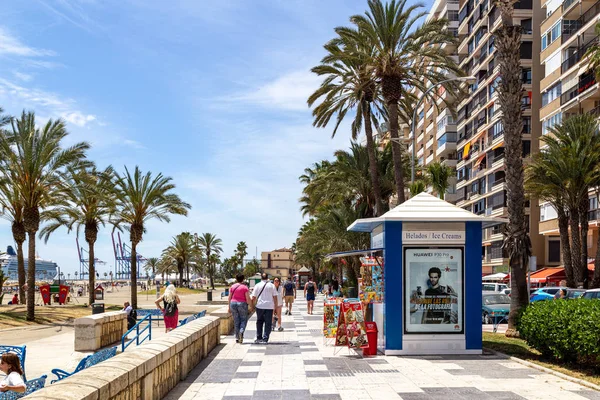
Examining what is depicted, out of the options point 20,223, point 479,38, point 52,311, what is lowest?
point 52,311

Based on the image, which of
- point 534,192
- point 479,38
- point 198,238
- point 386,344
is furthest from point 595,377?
point 198,238

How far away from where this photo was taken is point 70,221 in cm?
4566

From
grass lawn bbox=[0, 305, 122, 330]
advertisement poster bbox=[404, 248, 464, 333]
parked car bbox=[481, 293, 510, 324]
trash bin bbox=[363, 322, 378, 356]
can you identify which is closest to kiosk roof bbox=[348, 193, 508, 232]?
advertisement poster bbox=[404, 248, 464, 333]

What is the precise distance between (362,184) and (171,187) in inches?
444

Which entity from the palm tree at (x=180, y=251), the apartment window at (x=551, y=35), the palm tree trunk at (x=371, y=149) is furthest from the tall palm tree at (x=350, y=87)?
the palm tree at (x=180, y=251)

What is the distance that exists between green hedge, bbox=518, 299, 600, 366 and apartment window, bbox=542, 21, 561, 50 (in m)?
42.4

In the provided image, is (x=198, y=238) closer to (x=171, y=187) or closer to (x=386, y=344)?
(x=171, y=187)

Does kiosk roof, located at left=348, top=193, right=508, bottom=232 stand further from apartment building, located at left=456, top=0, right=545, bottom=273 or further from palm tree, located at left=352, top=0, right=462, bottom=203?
apartment building, located at left=456, top=0, right=545, bottom=273

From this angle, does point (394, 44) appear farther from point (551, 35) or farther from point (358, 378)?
point (551, 35)

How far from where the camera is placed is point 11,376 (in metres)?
7.12

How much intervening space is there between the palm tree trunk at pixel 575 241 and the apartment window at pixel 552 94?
47.5 ft

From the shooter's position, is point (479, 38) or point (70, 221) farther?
point (479, 38)

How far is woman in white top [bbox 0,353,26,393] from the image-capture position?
699 cm

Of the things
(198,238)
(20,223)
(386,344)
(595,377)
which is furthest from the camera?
(198,238)
